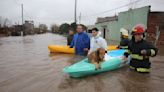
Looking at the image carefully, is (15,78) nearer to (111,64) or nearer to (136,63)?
(111,64)

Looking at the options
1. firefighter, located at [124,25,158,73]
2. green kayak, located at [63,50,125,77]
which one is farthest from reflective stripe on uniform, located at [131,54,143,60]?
green kayak, located at [63,50,125,77]

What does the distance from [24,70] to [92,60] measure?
2590 millimetres

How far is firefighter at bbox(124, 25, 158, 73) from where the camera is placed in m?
6.59

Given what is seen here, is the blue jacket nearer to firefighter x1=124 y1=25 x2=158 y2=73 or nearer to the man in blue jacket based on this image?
the man in blue jacket

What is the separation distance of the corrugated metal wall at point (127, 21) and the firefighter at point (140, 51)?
1546 cm

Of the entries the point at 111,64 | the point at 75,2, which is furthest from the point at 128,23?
the point at 111,64

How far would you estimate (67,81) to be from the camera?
22.3ft

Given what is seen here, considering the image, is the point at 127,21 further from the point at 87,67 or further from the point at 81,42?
the point at 87,67

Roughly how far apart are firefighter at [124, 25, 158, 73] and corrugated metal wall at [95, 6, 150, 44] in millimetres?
15460

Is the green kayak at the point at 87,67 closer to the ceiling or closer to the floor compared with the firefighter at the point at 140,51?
closer to the floor

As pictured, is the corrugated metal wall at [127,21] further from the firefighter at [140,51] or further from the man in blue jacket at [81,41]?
the firefighter at [140,51]

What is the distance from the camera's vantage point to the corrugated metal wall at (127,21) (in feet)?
73.8

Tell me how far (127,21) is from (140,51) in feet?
65.4

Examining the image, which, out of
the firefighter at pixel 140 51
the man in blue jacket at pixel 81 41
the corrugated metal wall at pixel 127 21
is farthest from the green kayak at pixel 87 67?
the corrugated metal wall at pixel 127 21
